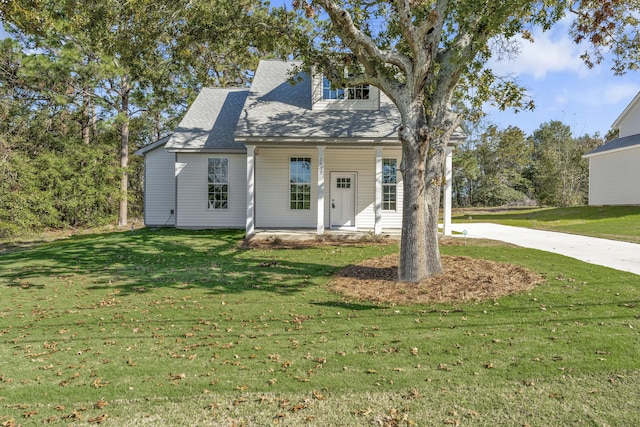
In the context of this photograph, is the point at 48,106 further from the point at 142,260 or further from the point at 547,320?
the point at 547,320

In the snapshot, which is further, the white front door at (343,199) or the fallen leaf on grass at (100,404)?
the white front door at (343,199)

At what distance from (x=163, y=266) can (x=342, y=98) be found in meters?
9.17

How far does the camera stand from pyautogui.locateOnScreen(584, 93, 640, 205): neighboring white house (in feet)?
72.6

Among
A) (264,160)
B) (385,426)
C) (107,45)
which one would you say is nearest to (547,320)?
(385,426)

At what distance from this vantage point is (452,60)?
8.20m

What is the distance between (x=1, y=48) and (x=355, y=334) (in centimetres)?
2436

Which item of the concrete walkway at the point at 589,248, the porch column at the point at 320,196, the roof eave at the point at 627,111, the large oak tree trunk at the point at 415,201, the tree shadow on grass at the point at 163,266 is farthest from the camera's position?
the roof eave at the point at 627,111

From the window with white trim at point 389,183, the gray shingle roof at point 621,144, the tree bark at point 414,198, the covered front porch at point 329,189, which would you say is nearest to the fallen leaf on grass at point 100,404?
the tree bark at point 414,198

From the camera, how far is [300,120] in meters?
14.8

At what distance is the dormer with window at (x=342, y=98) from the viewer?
51.2ft

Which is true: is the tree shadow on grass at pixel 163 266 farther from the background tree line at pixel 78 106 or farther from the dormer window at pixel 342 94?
the dormer window at pixel 342 94

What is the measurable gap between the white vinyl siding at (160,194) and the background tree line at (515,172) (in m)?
24.6

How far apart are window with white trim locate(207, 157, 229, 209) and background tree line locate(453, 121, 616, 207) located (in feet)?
76.7

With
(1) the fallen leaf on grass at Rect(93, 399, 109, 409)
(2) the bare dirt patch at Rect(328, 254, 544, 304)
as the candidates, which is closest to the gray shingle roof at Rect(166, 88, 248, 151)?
(2) the bare dirt patch at Rect(328, 254, 544, 304)
